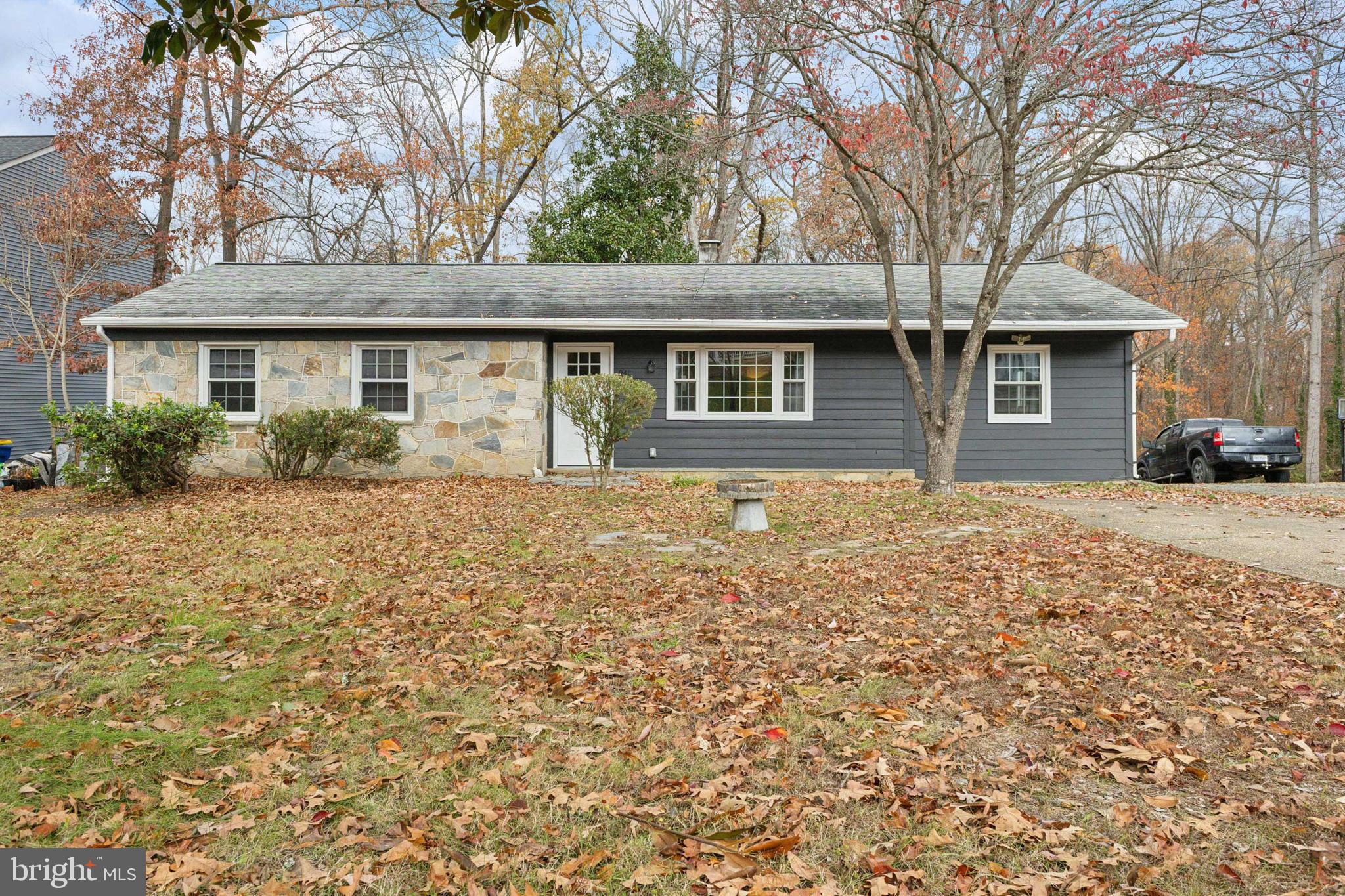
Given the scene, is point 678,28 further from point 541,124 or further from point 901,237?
point 901,237

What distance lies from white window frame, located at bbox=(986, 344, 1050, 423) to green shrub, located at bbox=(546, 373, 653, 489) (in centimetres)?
639

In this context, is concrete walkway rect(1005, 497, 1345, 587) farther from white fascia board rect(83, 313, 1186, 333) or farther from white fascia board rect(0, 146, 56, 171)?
white fascia board rect(0, 146, 56, 171)

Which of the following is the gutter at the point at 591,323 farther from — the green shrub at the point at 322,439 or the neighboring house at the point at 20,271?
the neighboring house at the point at 20,271

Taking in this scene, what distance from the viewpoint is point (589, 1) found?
21328 mm

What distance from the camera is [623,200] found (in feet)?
64.7

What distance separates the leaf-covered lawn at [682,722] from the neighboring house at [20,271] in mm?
15502

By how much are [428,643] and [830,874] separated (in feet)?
8.80

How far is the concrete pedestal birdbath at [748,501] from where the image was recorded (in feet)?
24.9

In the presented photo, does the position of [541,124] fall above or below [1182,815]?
above

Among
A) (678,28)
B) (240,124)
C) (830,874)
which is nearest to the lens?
(830,874)

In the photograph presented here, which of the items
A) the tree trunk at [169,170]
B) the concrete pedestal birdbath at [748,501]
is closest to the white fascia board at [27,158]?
the tree trunk at [169,170]

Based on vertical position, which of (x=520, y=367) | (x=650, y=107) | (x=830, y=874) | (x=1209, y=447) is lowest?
(x=830, y=874)

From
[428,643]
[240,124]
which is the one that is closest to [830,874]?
[428,643]

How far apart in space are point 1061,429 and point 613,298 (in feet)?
25.1
